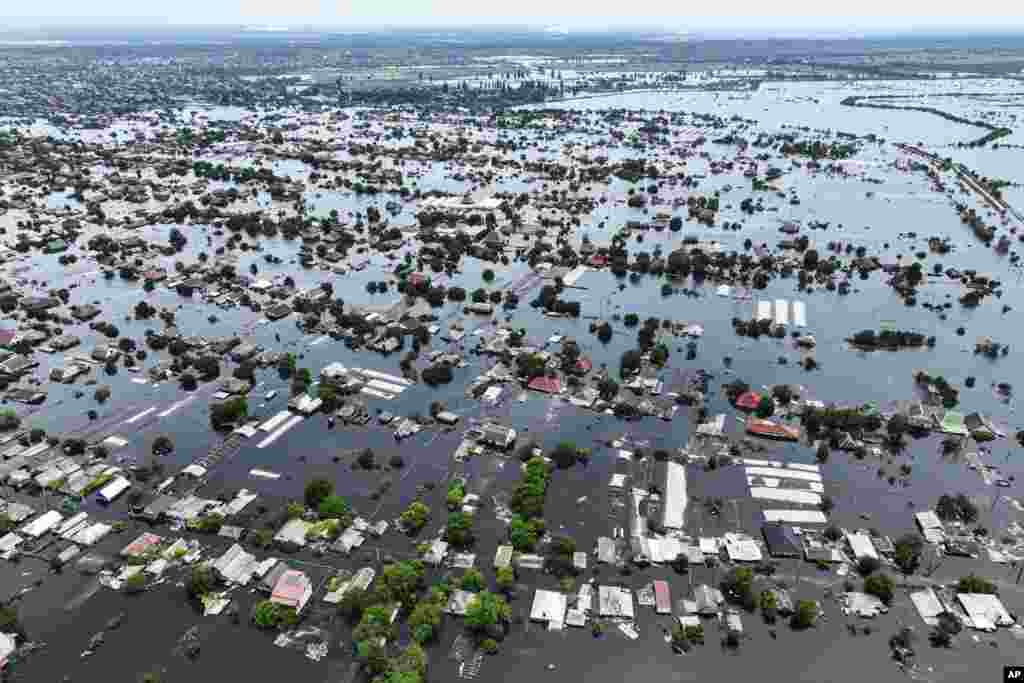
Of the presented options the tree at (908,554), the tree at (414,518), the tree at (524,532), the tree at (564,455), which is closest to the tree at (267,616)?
the tree at (414,518)

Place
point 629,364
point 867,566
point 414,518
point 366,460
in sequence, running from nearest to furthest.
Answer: point 867,566 → point 414,518 → point 366,460 → point 629,364

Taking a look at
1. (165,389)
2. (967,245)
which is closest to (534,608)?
(165,389)

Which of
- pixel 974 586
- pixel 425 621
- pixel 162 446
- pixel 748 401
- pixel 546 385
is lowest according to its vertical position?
pixel 425 621

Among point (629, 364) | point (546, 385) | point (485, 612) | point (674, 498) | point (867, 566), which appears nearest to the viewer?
point (485, 612)

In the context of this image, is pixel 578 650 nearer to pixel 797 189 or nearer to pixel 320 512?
pixel 320 512

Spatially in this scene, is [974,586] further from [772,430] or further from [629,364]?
[629,364]

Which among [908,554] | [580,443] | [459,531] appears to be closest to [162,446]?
[459,531]

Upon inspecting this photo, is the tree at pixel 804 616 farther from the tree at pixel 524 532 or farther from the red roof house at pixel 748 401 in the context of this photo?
the red roof house at pixel 748 401
